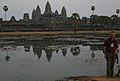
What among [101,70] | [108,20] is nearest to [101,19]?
[108,20]

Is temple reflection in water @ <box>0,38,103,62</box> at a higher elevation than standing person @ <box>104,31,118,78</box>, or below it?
below

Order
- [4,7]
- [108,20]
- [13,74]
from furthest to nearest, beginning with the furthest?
[108,20]
[4,7]
[13,74]

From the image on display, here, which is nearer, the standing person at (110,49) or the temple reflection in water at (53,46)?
the standing person at (110,49)

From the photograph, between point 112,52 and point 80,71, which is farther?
point 80,71

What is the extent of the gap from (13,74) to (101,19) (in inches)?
5175

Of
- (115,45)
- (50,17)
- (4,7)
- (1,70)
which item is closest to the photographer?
(115,45)

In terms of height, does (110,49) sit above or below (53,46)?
above

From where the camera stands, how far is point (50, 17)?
188375mm

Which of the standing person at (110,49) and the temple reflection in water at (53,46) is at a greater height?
the standing person at (110,49)

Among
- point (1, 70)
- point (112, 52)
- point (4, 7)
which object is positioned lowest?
point (1, 70)

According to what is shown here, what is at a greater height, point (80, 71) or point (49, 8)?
point (49, 8)

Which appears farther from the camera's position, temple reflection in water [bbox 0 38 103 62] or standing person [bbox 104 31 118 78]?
temple reflection in water [bbox 0 38 103 62]

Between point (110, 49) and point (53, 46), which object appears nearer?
point (110, 49)

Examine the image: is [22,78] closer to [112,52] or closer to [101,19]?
[112,52]
